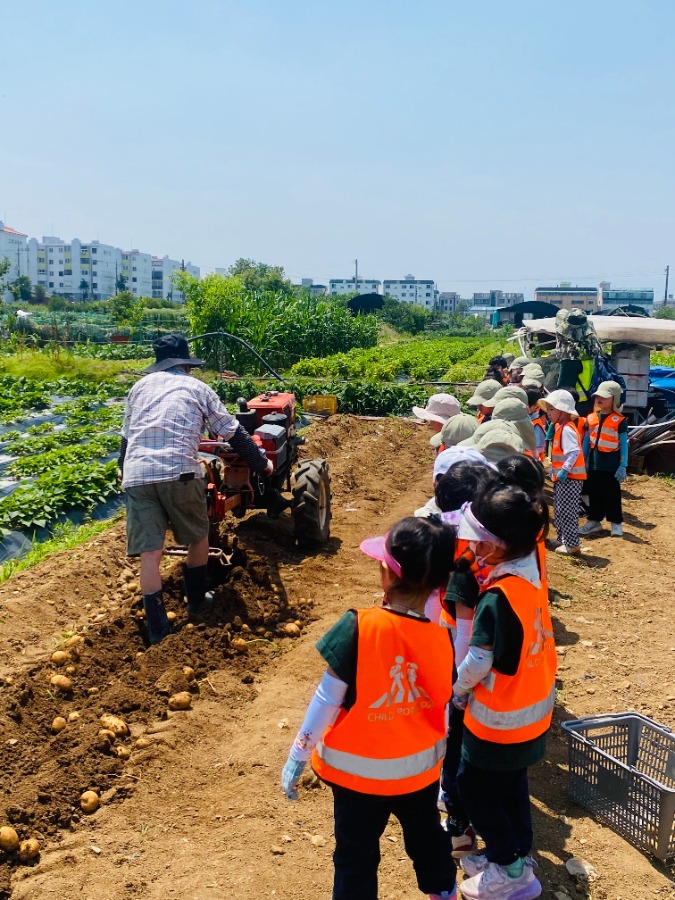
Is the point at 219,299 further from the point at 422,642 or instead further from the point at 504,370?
the point at 422,642

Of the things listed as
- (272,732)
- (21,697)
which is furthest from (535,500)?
(21,697)

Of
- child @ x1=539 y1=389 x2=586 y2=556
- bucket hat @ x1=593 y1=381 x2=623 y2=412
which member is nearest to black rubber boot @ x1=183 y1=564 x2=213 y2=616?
child @ x1=539 y1=389 x2=586 y2=556

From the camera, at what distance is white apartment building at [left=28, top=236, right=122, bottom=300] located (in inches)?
5276

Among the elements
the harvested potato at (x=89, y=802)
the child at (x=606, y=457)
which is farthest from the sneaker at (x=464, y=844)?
the child at (x=606, y=457)

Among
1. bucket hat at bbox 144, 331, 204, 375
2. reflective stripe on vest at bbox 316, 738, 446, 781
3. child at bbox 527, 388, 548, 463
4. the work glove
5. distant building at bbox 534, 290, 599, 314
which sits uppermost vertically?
distant building at bbox 534, 290, 599, 314

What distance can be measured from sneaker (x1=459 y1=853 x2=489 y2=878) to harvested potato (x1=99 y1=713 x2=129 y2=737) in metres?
1.80

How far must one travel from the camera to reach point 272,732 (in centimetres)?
414

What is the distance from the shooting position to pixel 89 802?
354cm

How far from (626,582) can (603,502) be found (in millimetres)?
1652

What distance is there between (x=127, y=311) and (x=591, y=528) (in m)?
52.2

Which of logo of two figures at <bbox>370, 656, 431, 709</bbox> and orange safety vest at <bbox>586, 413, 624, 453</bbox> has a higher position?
orange safety vest at <bbox>586, 413, 624, 453</bbox>

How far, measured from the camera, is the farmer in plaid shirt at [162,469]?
4938 millimetres

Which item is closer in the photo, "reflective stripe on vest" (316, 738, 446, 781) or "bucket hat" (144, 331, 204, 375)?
"reflective stripe on vest" (316, 738, 446, 781)

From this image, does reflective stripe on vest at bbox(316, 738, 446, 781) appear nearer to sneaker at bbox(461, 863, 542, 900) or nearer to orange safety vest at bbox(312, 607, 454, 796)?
orange safety vest at bbox(312, 607, 454, 796)
